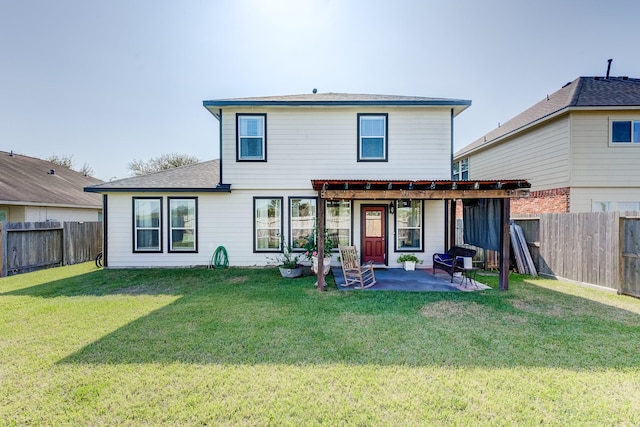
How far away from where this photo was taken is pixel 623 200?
30.5 feet

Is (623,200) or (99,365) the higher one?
(623,200)

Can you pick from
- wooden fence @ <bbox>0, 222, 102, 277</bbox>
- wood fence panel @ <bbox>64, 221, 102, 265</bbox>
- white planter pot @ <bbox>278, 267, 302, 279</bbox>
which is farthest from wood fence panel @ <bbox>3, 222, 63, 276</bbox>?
white planter pot @ <bbox>278, 267, 302, 279</bbox>

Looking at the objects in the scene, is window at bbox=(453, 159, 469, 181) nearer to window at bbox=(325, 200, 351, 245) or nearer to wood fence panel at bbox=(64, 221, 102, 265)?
window at bbox=(325, 200, 351, 245)

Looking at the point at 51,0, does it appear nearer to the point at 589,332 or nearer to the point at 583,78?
the point at 589,332

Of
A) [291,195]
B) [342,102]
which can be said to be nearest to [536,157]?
[342,102]

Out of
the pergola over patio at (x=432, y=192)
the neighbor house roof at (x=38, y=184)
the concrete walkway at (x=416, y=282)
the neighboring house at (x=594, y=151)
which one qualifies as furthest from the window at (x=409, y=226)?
the neighbor house roof at (x=38, y=184)

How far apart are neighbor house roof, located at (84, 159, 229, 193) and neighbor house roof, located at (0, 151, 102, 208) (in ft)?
16.3

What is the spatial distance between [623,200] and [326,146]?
32.0ft

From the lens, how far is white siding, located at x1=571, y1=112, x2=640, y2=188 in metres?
9.18

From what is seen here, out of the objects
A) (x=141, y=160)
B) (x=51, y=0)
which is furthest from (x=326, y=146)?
(x=141, y=160)

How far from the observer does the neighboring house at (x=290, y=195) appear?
30.9 ft

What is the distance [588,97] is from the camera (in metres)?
9.45

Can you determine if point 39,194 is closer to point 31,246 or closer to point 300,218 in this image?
point 31,246

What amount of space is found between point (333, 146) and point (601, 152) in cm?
853
